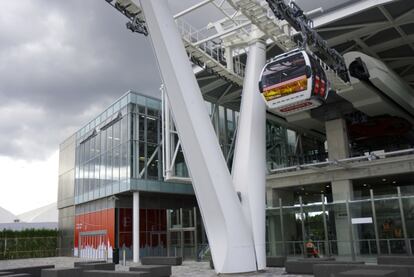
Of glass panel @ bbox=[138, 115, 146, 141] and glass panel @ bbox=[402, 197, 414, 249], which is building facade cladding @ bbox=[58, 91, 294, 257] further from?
glass panel @ bbox=[402, 197, 414, 249]

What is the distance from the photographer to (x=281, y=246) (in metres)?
29.8

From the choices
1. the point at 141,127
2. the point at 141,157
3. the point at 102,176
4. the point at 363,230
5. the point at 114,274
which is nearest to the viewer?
the point at 114,274

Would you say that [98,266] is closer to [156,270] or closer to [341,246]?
[156,270]

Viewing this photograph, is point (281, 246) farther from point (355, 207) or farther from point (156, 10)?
point (156, 10)

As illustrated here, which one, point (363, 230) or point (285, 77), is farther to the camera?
point (363, 230)

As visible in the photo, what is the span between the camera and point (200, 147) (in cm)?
1745

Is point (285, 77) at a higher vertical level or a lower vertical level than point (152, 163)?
lower

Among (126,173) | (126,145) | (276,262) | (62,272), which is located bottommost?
(276,262)

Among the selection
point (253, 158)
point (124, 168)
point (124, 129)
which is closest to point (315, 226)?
point (253, 158)

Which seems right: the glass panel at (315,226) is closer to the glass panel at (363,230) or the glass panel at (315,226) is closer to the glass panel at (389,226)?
the glass panel at (363,230)

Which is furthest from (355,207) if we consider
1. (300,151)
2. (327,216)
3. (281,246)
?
(300,151)

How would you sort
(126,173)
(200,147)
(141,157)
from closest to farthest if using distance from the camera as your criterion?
(200,147) → (126,173) → (141,157)

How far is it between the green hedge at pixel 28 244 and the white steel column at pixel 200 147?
42035 mm

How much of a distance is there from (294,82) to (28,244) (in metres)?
46.7
